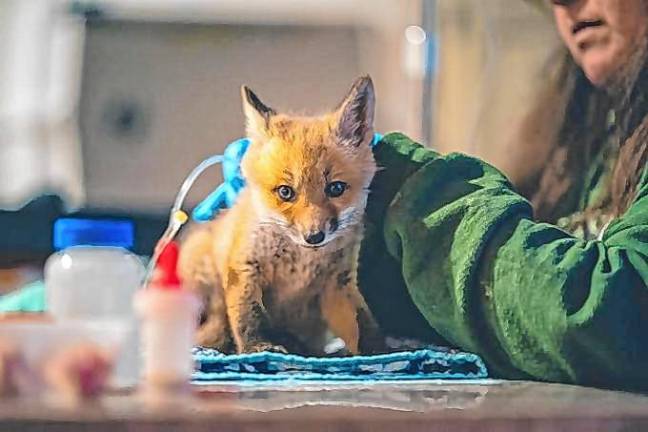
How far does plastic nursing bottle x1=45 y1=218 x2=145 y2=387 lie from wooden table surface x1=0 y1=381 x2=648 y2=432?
0.42 ft

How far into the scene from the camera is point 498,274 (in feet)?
2.69

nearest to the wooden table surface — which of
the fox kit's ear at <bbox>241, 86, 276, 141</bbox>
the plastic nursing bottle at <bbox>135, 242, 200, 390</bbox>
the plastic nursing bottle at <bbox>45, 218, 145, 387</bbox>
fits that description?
the plastic nursing bottle at <bbox>135, 242, 200, 390</bbox>

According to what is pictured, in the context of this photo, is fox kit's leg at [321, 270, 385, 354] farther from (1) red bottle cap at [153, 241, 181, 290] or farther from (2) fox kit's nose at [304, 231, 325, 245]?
(1) red bottle cap at [153, 241, 181, 290]

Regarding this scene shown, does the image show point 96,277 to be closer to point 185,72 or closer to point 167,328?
point 167,328

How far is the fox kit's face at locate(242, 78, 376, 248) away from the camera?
87 centimetres

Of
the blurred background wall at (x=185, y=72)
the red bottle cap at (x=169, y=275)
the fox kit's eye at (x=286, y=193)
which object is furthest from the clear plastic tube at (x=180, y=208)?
the red bottle cap at (x=169, y=275)

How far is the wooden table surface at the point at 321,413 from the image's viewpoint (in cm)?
55

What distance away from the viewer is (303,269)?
34.8 inches

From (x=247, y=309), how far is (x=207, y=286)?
50 mm

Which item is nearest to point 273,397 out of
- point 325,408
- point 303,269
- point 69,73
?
point 325,408

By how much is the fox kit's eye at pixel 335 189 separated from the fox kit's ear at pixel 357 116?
43 mm

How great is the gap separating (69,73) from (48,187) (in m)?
0.13

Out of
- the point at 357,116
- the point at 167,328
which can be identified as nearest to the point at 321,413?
the point at 167,328

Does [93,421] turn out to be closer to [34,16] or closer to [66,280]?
[66,280]
